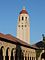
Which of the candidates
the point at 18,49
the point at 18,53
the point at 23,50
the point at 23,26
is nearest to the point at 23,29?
the point at 23,26

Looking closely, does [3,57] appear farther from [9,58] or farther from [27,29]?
[27,29]

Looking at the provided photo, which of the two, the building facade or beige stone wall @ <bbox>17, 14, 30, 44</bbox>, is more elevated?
beige stone wall @ <bbox>17, 14, 30, 44</bbox>

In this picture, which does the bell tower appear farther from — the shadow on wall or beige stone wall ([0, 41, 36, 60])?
the shadow on wall

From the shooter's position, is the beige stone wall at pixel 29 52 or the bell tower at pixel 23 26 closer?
the beige stone wall at pixel 29 52

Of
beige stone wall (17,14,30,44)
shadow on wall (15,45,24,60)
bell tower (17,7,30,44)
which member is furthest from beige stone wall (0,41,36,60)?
bell tower (17,7,30,44)

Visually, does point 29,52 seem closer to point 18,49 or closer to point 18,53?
point 18,53

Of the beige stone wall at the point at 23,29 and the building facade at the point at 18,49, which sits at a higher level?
the beige stone wall at the point at 23,29

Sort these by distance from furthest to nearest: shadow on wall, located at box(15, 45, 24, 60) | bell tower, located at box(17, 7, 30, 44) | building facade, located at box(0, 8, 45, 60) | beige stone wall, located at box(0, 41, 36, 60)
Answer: bell tower, located at box(17, 7, 30, 44), shadow on wall, located at box(15, 45, 24, 60), building facade, located at box(0, 8, 45, 60), beige stone wall, located at box(0, 41, 36, 60)

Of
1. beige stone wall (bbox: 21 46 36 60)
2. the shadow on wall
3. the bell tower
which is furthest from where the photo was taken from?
the bell tower

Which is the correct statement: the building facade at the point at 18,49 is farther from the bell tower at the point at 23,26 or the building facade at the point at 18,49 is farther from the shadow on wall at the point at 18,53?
the bell tower at the point at 23,26

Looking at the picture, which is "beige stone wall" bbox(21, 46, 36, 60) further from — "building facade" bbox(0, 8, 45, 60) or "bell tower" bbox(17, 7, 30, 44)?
"bell tower" bbox(17, 7, 30, 44)

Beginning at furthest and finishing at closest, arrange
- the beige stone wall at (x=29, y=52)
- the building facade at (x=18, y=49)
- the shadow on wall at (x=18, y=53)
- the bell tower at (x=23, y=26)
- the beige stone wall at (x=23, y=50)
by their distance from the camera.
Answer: the bell tower at (x=23, y=26)
the beige stone wall at (x=29, y=52)
the shadow on wall at (x=18, y=53)
the building facade at (x=18, y=49)
the beige stone wall at (x=23, y=50)

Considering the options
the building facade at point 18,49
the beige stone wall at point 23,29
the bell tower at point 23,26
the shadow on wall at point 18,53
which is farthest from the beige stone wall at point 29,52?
the bell tower at point 23,26

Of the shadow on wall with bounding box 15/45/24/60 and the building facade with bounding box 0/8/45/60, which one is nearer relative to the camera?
the building facade with bounding box 0/8/45/60
